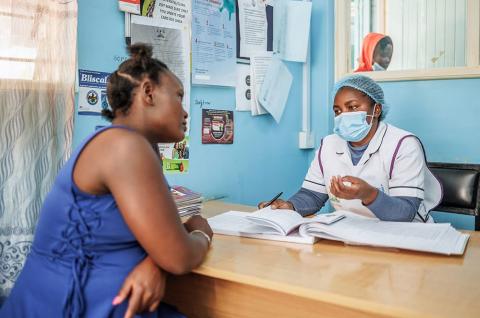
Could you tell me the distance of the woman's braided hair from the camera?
96cm

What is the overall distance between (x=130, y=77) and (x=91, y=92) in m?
0.60

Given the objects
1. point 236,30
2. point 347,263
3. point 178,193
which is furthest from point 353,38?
point 347,263

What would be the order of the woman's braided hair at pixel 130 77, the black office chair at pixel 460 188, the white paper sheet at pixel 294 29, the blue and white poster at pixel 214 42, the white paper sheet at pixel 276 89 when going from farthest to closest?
the white paper sheet at pixel 294 29 → the white paper sheet at pixel 276 89 → the blue and white poster at pixel 214 42 → the black office chair at pixel 460 188 → the woman's braided hair at pixel 130 77

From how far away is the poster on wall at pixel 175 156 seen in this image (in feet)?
5.73

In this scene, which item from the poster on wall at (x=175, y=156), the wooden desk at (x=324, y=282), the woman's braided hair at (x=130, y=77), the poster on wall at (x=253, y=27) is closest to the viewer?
the wooden desk at (x=324, y=282)

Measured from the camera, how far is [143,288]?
2.82ft

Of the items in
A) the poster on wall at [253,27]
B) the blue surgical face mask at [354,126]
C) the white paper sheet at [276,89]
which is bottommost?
the blue surgical face mask at [354,126]

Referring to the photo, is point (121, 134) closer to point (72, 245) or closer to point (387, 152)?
point (72, 245)

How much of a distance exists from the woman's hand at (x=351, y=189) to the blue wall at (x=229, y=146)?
77 cm

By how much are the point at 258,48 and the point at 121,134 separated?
153 cm

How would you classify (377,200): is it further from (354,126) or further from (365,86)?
(365,86)

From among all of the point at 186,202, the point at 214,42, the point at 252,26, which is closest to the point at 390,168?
the point at 186,202

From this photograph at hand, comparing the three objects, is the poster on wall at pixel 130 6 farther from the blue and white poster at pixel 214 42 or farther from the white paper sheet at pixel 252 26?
the white paper sheet at pixel 252 26

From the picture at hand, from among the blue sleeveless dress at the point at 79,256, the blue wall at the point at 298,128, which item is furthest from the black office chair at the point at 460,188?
the blue sleeveless dress at the point at 79,256
